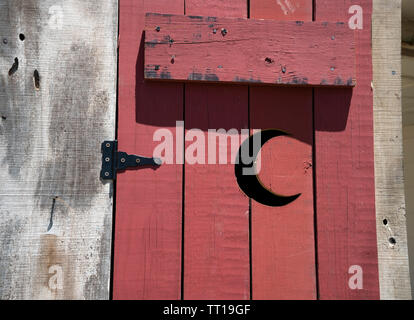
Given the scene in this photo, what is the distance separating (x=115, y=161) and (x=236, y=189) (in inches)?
15.4

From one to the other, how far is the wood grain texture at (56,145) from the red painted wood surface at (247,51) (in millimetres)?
177

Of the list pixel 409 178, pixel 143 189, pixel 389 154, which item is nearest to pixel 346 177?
pixel 389 154

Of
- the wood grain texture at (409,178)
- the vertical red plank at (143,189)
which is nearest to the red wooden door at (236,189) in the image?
the vertical red plank at (143,189)

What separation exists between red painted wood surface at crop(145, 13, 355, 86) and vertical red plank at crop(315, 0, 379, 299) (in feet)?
0.24

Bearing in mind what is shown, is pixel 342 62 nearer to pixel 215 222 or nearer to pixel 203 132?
pixel 203 132

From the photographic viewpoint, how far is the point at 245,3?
1.37 meters

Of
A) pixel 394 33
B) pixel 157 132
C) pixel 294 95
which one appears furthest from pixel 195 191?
pixel 394 33

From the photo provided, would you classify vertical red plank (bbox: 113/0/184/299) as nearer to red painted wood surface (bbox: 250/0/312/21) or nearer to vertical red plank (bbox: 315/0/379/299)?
red painted wood surface (bbox: 250/0/312/21)

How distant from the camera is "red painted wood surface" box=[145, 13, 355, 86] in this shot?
1292 mm

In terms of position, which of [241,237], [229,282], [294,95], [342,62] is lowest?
[229,282]

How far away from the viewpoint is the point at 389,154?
1386 millimetres

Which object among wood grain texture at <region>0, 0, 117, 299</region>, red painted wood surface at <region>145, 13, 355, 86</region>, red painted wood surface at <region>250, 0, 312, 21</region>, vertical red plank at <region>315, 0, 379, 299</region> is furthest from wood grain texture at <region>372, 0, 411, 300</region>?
wood grain texture at <region>0, 0, 117, 299</region>

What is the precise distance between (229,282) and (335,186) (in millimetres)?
460

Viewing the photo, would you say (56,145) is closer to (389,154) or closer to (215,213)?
(215,213)
